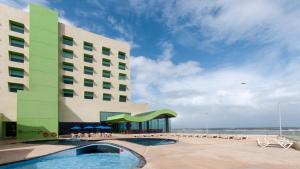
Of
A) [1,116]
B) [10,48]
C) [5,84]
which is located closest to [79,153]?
[1,116]

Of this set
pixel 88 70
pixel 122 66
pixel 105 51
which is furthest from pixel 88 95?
pixel 122 66

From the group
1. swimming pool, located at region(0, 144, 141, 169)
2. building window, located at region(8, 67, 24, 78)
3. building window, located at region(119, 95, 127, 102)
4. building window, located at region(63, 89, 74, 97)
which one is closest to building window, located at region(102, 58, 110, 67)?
building window, located at region(119, 95, 127, 102)

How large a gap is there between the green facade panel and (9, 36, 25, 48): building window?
140cm

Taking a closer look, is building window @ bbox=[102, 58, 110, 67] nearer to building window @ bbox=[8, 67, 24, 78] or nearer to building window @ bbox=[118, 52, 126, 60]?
building window @ bbox=[118, 52, 126, 60]

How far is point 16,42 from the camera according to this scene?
132ft

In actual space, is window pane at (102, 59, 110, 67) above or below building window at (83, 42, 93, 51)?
below

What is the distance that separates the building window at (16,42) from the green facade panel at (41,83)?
1402 millimetres

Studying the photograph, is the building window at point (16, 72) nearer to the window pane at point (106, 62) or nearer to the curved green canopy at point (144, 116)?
the window pane at point (106, 62)

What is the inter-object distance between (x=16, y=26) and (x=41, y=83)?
1023 cm

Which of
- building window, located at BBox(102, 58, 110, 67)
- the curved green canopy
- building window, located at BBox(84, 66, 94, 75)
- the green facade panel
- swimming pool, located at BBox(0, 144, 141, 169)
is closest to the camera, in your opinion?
swimming pool, located at BBox(0, 144, 141, 169)

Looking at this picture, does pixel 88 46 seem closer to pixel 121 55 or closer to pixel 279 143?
pixel 121 55

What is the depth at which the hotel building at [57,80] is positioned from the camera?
3816 cm

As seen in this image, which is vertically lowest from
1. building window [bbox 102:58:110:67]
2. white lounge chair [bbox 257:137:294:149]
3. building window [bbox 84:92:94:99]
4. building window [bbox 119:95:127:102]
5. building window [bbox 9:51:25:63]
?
white lounge chair [bbox 257:137:294:149]

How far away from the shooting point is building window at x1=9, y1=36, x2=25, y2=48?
39.9 m
